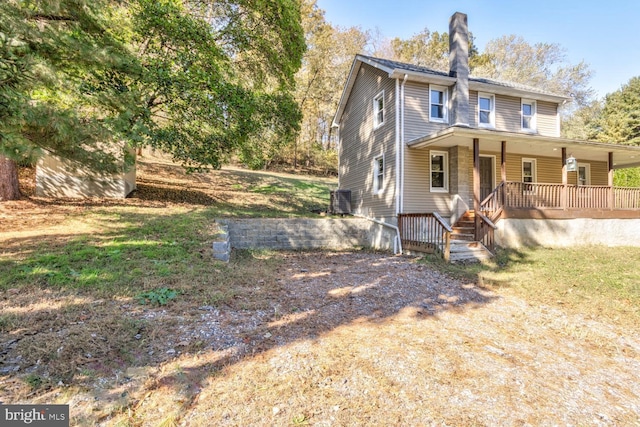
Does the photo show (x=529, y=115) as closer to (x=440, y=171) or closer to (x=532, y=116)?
(x=532, y=116)

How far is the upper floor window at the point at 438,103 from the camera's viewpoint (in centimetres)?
1102

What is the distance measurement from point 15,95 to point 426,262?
8055 millimetres

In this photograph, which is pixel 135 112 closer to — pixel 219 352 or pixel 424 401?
pixel 219 352

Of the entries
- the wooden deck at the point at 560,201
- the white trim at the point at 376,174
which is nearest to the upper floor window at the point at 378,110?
the white trim at the point at 376,174

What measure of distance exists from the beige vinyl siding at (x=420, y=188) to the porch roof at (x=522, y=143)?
1.71ft

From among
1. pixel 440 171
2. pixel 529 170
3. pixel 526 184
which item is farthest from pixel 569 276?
pixel 529 170

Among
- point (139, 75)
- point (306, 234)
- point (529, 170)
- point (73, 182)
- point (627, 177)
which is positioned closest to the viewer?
point (139, 75)

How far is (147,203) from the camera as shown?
10.9 meters

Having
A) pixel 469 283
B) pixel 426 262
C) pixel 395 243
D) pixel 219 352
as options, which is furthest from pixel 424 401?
pixel 395 243

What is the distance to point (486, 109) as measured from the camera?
11.7 metres

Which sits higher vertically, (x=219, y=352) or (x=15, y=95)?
(x=15, y=95)

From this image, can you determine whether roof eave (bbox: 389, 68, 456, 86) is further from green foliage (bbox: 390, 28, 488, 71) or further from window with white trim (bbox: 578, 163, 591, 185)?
green foliage (bbox: 390, 28, 488, 71)

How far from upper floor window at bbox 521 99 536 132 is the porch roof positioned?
3.83 feet
